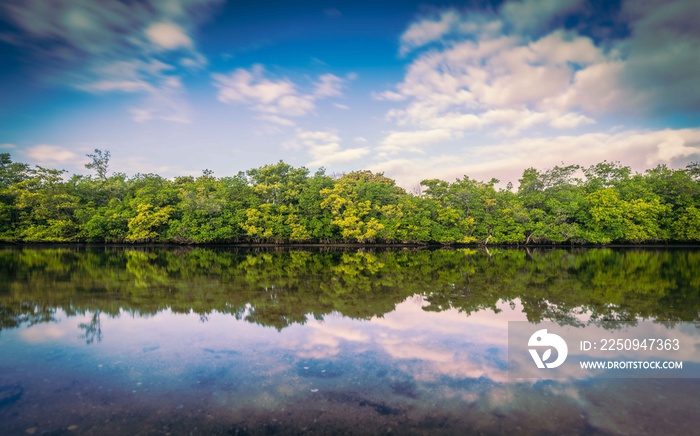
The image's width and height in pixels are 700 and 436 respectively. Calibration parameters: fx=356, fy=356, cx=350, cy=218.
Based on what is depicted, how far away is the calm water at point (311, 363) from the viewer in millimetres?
4793

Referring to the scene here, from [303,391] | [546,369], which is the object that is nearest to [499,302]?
[546,369]

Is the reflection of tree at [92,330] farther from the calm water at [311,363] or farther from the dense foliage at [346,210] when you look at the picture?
the dense foliage at [346,210]

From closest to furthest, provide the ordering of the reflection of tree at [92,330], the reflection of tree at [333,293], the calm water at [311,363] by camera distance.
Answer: the calm water at [311,363], the reflection of tree at [92,330], the reflection of tree at [333,293]

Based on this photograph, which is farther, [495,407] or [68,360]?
[68,360]

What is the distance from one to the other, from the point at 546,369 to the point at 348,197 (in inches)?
1728

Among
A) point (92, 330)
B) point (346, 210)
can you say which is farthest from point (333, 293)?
point (346, 210)

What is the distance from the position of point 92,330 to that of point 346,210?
1572 inches

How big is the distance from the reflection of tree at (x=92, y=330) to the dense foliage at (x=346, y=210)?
123 feet

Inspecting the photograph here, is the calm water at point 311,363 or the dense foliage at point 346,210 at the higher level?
the dense foliage at point 346,210

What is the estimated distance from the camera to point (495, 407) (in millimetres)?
5152

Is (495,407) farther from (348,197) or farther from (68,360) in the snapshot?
(348,197)

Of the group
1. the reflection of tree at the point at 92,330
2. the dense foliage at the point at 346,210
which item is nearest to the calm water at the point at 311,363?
the reflection of tree at the point at 92,330

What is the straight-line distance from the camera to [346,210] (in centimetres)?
4834

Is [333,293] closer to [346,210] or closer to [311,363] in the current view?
[311,363]
